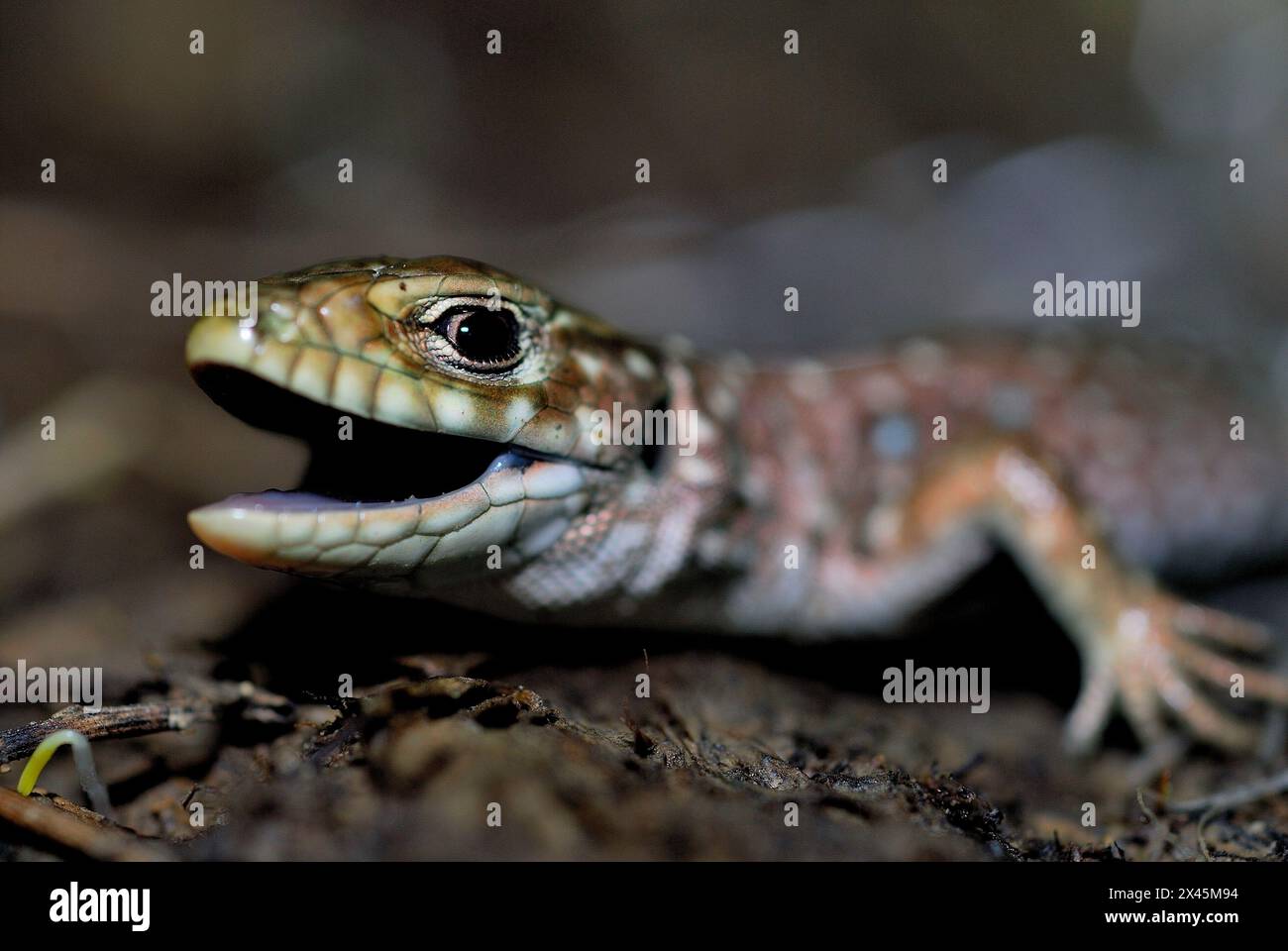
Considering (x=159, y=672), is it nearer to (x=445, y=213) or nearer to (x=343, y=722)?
(x=343, y=722)

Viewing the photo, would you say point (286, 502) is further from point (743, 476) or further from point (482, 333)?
point (743, 476)

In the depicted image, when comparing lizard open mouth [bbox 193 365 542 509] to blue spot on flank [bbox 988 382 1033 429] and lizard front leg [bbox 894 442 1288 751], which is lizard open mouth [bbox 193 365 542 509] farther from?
blue spot on flank [bbox 988 382 1033 429]

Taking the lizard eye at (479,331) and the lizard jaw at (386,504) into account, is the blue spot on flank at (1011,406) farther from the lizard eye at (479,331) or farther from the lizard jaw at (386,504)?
the lizard eye at (479,331)

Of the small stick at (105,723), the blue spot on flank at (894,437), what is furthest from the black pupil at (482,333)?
the blue spot on flank at (894,437)

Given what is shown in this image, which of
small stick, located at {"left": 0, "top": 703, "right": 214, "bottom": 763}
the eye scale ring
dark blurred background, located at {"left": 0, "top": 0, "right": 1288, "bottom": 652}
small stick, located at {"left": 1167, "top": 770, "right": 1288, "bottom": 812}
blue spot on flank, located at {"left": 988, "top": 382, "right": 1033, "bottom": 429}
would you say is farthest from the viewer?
dark blurred background, located at {"left": 0, "top": 0, "right": 1288, "bottom": 652}

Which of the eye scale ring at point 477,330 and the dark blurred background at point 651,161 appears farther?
the dark blurred background at point 651,161

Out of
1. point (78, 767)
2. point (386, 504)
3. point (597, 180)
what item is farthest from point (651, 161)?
point (78, 767)

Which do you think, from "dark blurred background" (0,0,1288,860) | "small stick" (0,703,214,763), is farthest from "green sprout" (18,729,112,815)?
"dark blurred background" (0,0,1288,860)

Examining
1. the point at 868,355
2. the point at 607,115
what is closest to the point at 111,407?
the point at 868,355
